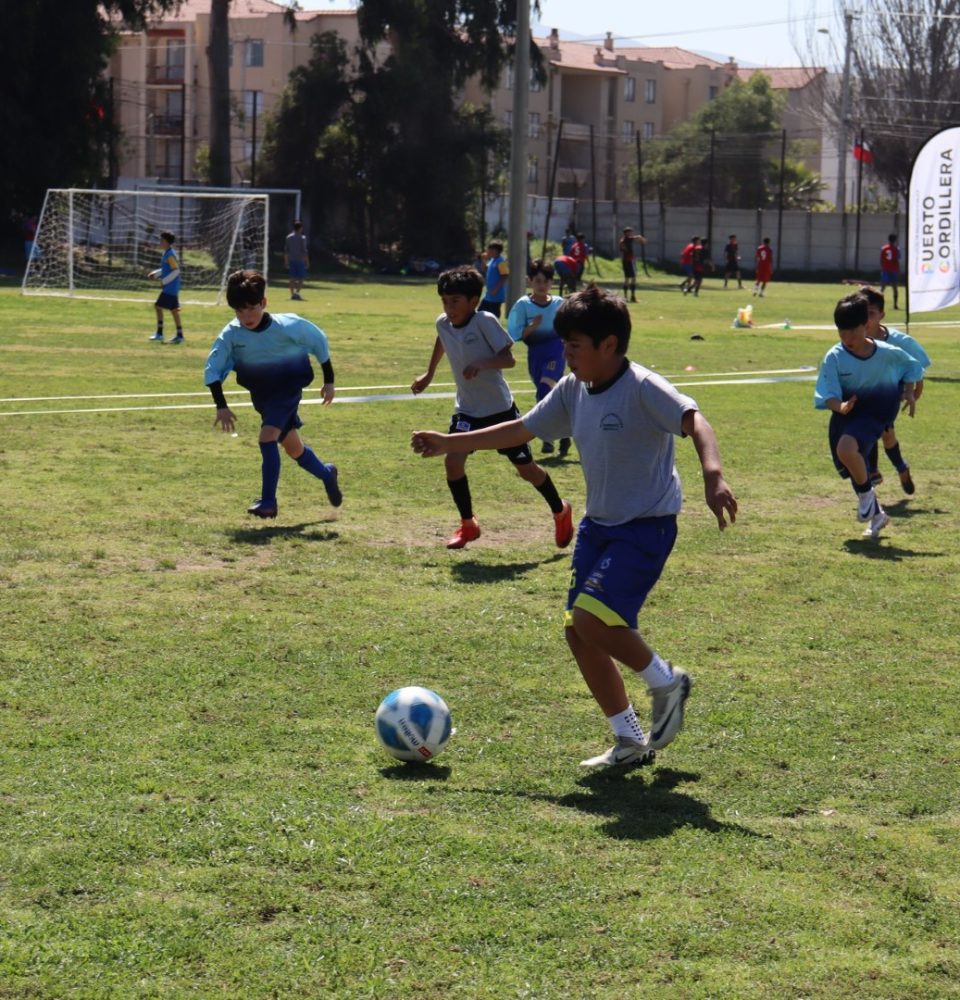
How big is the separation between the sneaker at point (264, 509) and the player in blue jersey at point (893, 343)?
4.02 m

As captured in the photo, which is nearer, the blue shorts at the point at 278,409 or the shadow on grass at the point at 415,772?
the shadow on grass at the point at 415,772

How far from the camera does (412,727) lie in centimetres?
560

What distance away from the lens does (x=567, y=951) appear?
4.13m

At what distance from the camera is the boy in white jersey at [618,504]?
5465 millimetres

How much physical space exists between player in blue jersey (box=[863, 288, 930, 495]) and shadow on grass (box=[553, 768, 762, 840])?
17.9 feet

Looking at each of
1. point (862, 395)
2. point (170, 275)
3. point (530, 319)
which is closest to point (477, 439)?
point (862, 395)

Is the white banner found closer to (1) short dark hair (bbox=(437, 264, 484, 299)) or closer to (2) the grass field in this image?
(2) the grass field

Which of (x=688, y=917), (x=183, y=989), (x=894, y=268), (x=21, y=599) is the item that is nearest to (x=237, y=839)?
(x=183, y=989)

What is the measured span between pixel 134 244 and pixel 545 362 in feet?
95.4

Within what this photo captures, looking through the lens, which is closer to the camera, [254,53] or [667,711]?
[667,711]

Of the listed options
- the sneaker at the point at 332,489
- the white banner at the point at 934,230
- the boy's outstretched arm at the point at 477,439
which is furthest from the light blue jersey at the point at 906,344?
the white banner at the point at 934,230

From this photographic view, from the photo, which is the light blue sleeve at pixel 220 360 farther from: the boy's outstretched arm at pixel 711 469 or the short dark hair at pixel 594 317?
the boy's outstretched arm at pixel 711 469

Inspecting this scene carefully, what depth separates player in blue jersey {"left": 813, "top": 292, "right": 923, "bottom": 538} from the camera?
409 inches

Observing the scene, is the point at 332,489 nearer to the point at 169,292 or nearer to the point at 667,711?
the point at 667,711
